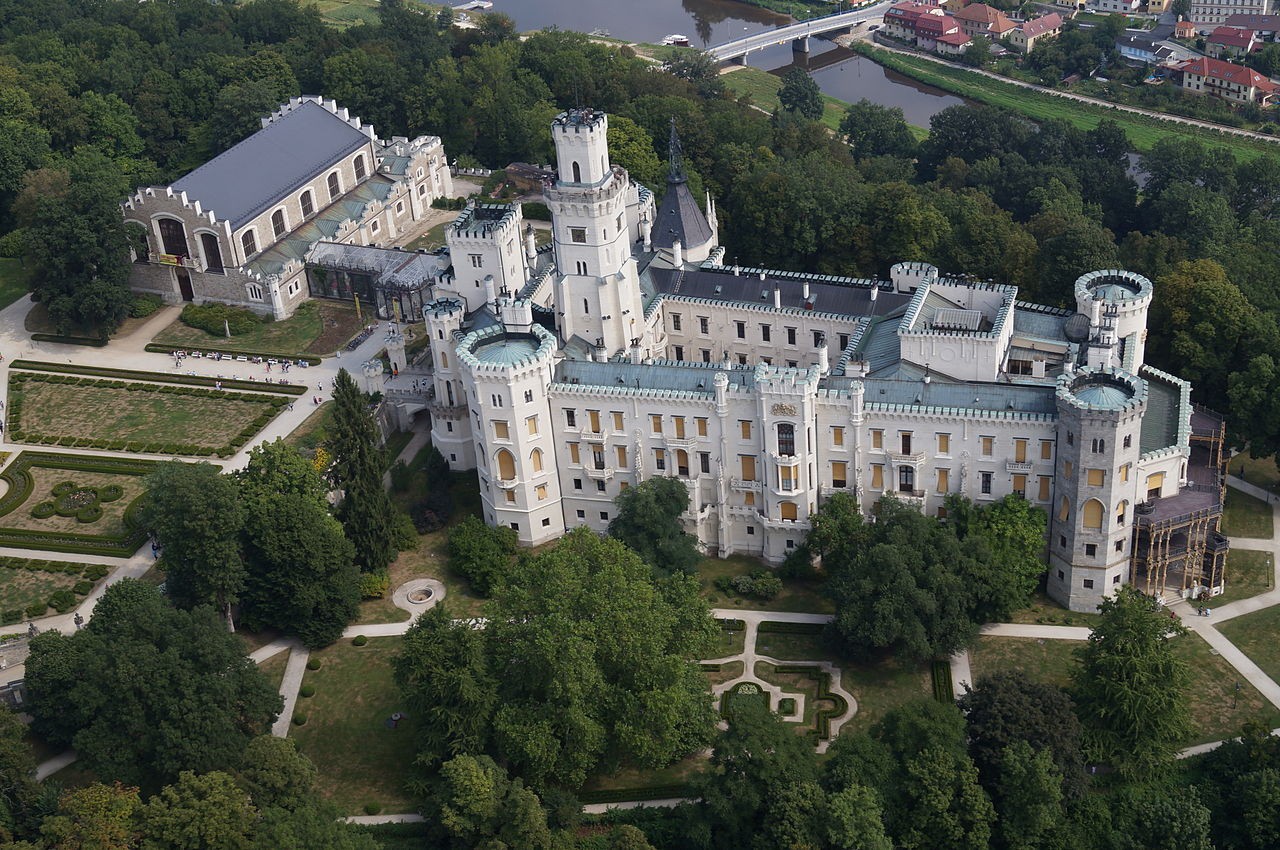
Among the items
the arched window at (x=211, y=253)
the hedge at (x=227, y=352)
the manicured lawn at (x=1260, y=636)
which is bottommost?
the manicured lawn at (x=1260, y=636)

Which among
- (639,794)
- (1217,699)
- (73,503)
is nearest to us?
(639,794)

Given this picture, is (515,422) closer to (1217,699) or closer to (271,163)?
(1217,699)

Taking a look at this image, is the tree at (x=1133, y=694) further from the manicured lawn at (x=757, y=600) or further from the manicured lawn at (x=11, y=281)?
the manicured lawn at (x=11, y=281)

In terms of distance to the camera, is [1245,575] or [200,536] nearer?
[200,536]

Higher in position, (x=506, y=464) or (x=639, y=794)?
(x=506, y=464)

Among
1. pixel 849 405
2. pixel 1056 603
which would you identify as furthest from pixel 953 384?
pixel 1056 603

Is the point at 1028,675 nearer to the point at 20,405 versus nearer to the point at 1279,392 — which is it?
the point at 1279,392

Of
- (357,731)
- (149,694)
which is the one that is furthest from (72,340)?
(357,731)

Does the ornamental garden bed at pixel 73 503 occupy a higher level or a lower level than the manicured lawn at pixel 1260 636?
higher

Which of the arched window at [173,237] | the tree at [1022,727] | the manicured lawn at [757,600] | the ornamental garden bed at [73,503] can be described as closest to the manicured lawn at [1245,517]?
Answer: the tree at [1022,727]
